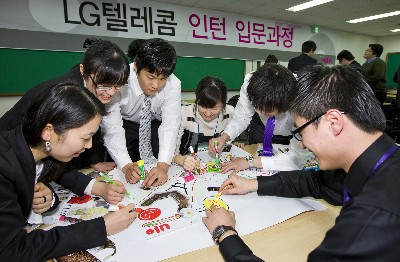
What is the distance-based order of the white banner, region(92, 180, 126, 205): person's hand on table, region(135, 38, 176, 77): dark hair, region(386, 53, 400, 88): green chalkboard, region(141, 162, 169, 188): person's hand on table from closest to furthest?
1. region(92, 180, 126, 205): person's hand on table
2. region(141, 162, 169, 188): person's hand on table
3. region(135, 38, 176, 77): dark hair
4. the white banner
5. region(386, 53, 400, 88): green chalkboard

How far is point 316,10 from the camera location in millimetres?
6027

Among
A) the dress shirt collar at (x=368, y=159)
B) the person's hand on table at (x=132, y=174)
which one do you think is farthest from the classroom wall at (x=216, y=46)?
the dress shirt collar at (x=368, y=159)

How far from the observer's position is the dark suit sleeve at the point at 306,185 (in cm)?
110

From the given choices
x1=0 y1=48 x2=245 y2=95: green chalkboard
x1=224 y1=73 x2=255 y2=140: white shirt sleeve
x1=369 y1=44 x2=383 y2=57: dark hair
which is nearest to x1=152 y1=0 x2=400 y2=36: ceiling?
x1=369 y1=44 x2=383 y2=57: dark hair

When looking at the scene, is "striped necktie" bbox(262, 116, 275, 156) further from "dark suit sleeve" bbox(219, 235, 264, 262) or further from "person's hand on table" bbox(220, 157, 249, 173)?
"dark suit sleeve" bbox(219, 235, 264, 262)

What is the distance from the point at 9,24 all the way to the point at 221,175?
13.1 ft

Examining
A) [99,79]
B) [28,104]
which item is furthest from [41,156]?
[99,79]

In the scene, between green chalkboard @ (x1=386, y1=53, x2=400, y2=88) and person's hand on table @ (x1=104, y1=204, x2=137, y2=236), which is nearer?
person's hand on table @ (x1=104, y1=204, x2=137, y2=236)

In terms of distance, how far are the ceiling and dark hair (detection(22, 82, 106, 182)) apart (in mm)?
4670

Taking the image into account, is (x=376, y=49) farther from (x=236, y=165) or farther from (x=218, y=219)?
(x=218, y=219)

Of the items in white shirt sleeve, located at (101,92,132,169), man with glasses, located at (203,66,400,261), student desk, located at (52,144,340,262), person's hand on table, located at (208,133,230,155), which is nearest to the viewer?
man with glasses, located at (203,66,400,261)

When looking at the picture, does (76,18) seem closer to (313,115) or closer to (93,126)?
(93,126)

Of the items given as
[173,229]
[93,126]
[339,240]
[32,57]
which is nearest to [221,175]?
[173,229]

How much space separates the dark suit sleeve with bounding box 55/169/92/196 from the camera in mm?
1224
